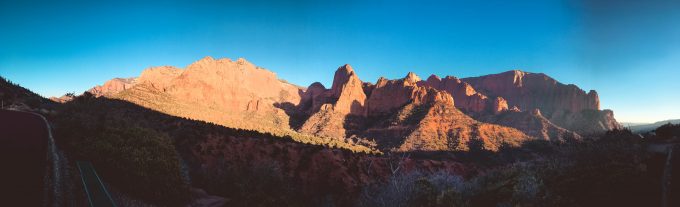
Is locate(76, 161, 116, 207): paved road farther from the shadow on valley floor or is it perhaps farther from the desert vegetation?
the desert vegetation

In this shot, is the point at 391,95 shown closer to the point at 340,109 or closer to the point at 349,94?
the point at 349,94

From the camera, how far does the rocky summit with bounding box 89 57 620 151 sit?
69125 millimetres

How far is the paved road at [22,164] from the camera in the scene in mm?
4947

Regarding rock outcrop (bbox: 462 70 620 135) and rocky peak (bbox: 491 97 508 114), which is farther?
rocky peak (bbox: 491 97 508 114)

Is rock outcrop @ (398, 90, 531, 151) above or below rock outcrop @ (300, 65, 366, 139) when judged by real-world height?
below

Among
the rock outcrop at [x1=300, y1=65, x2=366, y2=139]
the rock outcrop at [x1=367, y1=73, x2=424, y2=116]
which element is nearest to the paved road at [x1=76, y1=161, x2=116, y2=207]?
the rock outcrop at [x1=300, y1=65, x2=366, y2=139]

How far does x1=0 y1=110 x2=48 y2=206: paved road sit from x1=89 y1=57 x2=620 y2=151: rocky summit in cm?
5401

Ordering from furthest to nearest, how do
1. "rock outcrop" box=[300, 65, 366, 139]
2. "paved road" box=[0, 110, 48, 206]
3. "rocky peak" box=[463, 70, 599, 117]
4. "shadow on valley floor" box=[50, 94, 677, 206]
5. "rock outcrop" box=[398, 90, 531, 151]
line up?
"rocky peak" box=[463, 70, 599, 117]
"rock outcrop" box=[300, 65, 366, 139]
"rock outcrop" box=[398, 90, 531, 151]
"shadow on valley floor" box=[50, 94, 677, 206]
"paved road" box=[0, 110, 48, 206]

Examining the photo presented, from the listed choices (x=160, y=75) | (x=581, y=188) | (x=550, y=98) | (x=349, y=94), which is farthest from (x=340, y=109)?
(x=550, y=98)

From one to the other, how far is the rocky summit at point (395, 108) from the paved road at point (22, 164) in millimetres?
54015

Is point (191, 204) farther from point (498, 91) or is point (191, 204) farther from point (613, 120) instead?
point (498, 91)

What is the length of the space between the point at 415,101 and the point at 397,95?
521 inches

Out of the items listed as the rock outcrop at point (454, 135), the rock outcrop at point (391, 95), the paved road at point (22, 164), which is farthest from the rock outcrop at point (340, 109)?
the paved road at point (22, 164)

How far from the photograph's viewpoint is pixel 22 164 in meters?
6.11
